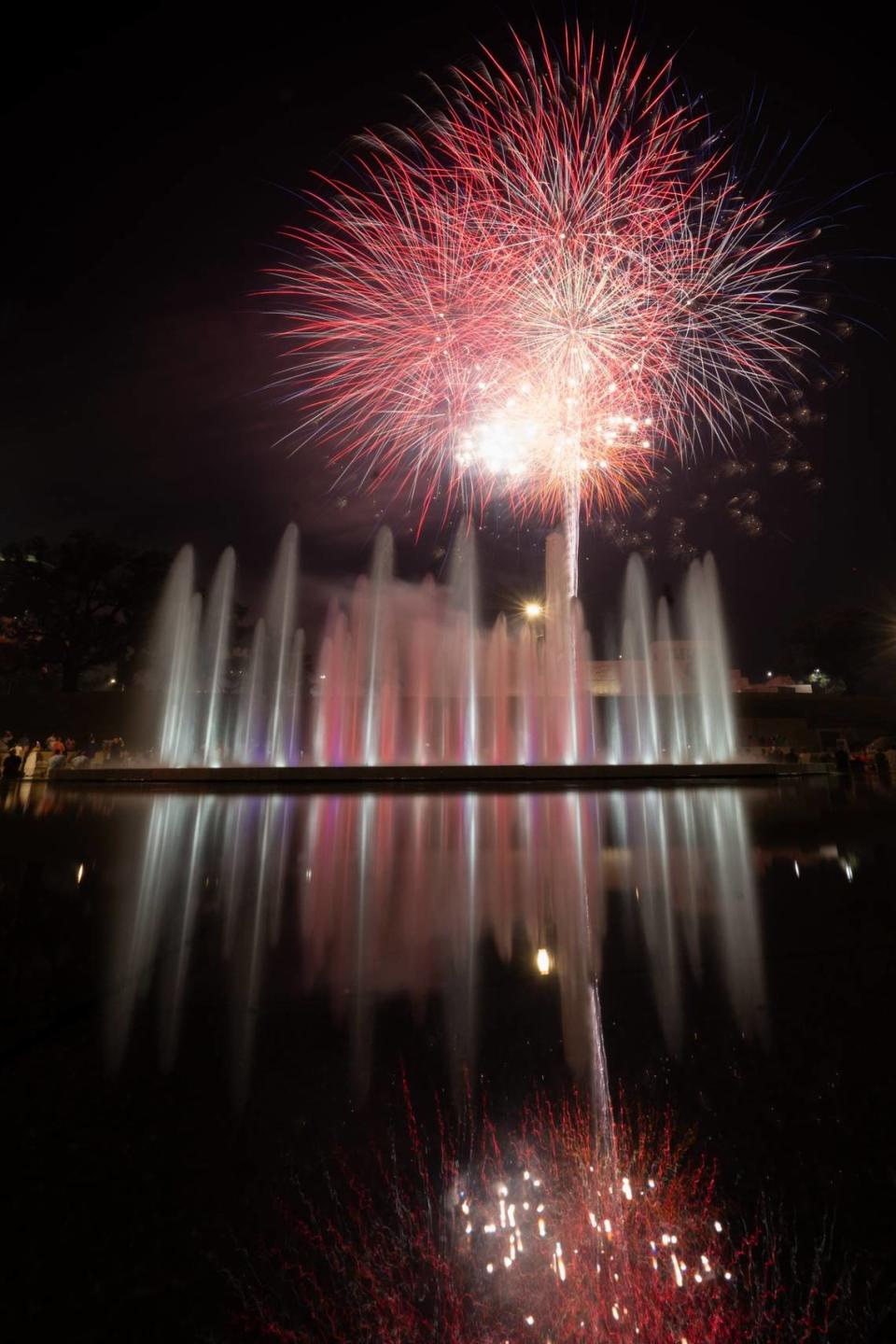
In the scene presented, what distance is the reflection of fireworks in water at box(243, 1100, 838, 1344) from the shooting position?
1265 mm

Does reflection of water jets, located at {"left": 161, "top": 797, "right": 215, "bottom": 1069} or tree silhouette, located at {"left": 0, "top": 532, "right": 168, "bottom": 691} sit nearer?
reflection of water jets, located at {"left": 161, "top": 797, "right": 215, "bottom": 1069}

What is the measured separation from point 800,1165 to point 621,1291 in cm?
71

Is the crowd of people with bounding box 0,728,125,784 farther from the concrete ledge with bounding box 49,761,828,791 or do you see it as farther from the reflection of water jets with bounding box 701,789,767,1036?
the reflection of water jets with bounding box 701,789,767,1036

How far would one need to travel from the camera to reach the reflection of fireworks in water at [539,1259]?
1.26 meters

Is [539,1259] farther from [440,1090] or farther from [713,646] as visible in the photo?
[713,646]

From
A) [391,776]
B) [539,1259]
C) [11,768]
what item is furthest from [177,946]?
[11,768]

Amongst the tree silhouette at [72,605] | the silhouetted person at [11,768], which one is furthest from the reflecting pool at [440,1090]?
the tree silhouette at [72,605]

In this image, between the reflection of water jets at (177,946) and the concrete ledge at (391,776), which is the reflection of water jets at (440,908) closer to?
the reflection of water jets at (177,946)

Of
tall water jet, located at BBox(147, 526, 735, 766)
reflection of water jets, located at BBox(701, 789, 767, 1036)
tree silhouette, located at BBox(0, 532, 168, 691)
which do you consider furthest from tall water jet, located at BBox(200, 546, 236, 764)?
reflection of water jets, located at BBox(701, 789, 767, 1036)

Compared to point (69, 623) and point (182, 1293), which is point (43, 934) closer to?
point (182, 1293)

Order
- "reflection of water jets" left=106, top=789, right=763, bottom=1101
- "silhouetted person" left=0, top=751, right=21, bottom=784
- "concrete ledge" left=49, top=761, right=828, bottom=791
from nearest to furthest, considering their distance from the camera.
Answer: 1. "reflection of water jets" left=106, top=789, right=763, bottom=1101
2. "concrete ledge" left=49, top=761, right=828, bottom=791
3. "silhouetted person" left=0, top=751, right=21, bottom=784

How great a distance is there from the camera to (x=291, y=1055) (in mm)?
2355

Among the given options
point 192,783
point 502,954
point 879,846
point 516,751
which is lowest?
point 502,954

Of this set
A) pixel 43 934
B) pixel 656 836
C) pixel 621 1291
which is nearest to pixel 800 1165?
pixel 621 1291
